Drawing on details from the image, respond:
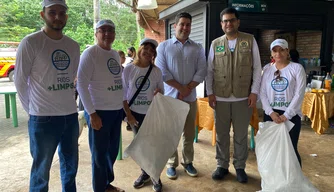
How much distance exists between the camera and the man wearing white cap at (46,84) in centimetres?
164

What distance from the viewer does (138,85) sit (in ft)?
7.47

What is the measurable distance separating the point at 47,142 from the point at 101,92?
522mm

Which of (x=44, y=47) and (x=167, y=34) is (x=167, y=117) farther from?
(x=167, y=34)

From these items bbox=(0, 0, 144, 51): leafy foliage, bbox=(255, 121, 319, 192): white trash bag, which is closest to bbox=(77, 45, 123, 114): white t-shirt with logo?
bbox=(255, 121, 319, 192): white trash bag

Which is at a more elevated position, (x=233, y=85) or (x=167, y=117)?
(x=233, y=85)

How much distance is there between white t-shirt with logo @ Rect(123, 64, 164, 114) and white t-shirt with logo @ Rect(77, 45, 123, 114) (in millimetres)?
201

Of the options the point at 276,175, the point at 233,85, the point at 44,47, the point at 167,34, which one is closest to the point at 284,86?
the point at 233,85

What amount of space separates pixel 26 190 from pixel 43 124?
4.01 feet

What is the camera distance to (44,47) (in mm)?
1670

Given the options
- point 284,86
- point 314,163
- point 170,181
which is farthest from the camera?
point 314,163

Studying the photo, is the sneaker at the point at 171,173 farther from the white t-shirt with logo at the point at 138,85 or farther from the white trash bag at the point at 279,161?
the white trash bag at the point at 279,161

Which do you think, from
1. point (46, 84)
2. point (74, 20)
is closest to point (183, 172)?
point (46, 84)

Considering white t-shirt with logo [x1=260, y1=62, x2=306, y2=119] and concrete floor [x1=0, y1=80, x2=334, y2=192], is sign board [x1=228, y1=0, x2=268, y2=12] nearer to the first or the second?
concrete floor [x1=0, y1=80, x2=334, y2=192]

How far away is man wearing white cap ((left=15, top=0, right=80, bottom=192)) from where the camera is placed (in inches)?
64.6
